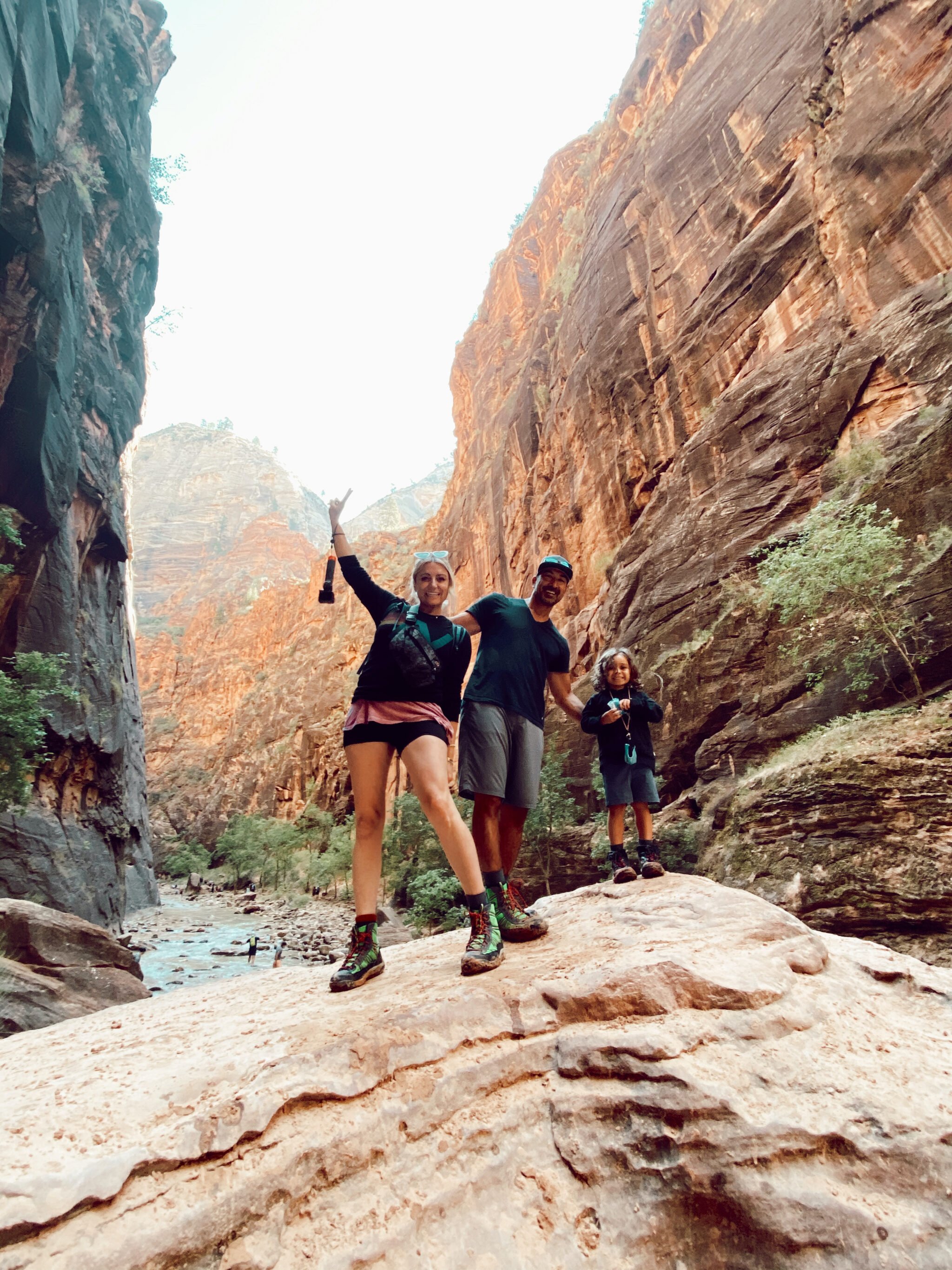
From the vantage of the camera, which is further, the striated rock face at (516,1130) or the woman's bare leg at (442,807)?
the woman's bare leg at (442,807)

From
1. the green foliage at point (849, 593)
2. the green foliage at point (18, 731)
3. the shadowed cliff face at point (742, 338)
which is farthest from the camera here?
the green foliage at point (18, 731)

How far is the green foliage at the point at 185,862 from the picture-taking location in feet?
137

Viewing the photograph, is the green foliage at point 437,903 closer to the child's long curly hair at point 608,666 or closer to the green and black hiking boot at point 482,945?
the child's long curly hair at point 608,666

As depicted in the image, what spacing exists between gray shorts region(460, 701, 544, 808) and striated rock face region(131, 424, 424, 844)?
641 inches

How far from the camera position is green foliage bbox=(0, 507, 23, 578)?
10684mm

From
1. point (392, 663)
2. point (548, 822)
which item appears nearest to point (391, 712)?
point (392, 663)

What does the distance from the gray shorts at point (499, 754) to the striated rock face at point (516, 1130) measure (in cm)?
89

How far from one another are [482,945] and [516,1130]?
2.53 feet

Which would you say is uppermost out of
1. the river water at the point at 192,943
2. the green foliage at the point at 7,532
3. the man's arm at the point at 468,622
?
the green foliage at the point at 7,532

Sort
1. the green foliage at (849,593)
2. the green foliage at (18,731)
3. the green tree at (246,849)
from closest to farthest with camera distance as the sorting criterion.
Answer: the green foliage at (849,593)
the green foliage at (18,731)
the green tree at (246,849)

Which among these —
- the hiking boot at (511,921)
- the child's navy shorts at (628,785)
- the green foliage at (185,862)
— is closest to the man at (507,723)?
the hiking boot at (511,921)

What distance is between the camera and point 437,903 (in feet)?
45.9

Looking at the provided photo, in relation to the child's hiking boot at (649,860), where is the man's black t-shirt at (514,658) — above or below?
above

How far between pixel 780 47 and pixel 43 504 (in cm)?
2061
